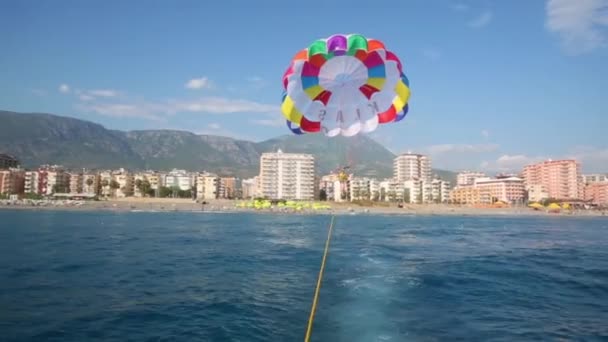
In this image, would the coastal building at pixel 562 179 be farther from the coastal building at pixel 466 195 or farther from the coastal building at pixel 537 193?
the coastal building at pixel 466 195

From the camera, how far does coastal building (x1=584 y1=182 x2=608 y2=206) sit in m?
138

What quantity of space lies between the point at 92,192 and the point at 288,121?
122559 mm

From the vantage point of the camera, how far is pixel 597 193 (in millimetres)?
140000

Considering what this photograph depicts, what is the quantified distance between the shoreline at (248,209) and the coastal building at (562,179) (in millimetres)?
14446

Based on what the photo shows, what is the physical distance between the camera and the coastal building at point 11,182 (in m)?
118

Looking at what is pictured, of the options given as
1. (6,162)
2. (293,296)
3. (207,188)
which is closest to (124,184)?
(207,188)

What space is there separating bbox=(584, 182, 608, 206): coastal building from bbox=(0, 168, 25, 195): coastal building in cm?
16262

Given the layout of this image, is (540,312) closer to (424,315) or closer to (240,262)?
(424,315)

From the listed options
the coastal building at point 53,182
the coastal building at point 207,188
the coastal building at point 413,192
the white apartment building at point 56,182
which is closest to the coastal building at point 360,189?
the coastal building at point 413,192

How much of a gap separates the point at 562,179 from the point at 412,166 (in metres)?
44.3

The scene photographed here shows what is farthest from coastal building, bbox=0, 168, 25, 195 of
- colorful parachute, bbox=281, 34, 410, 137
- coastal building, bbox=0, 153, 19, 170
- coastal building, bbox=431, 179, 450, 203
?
colorful parachute, bbox=281, 34, 410, 137

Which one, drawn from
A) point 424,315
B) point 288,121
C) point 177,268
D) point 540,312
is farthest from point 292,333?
point 177,268

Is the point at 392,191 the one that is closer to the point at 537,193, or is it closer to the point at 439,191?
the point at 439,191

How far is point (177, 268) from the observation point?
55.6 ft
